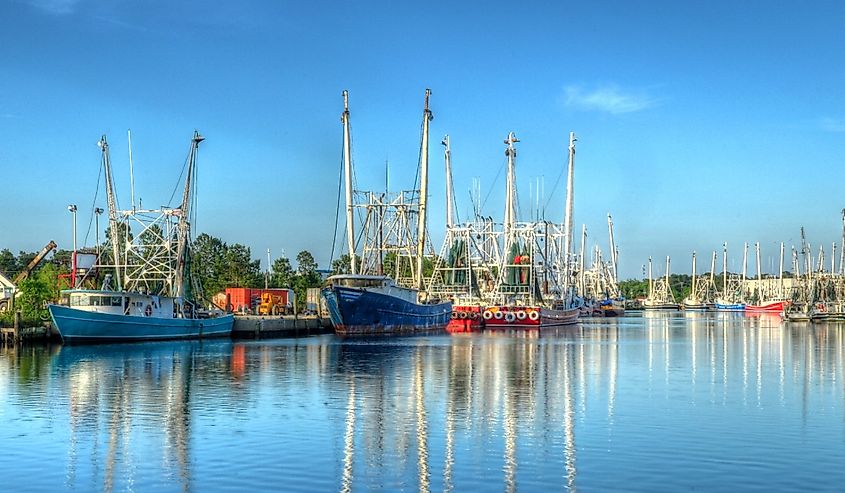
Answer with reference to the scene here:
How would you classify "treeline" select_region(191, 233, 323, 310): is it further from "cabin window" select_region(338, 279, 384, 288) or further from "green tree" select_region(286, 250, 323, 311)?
"cabin window" select_region(338, 279, 384, 288)

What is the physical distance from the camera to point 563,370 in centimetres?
5538

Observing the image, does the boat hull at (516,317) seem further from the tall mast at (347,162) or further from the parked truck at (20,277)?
the parked truck at (20,277)

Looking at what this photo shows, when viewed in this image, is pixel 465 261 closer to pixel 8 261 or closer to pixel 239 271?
pixel 239 271

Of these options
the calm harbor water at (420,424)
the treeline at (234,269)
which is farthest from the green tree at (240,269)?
the calm harbor water at (420,424)

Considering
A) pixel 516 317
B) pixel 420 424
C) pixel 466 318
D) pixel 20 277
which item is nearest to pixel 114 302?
pixel 20 277

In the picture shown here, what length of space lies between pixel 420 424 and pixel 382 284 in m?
65.6

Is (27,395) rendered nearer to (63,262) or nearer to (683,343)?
(683,343)

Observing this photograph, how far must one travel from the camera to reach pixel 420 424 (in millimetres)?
33406

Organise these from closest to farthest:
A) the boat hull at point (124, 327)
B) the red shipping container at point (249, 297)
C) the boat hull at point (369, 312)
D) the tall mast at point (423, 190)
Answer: the boat hull at point (124, 327) → the boat hull at point (369, 312) → the tall mast at point (423, 190) → the red shipping container at point (249, 297)

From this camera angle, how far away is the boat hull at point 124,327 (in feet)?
249

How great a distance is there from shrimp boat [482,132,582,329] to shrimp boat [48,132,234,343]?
117 feet

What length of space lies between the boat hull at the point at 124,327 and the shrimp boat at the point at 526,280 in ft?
121

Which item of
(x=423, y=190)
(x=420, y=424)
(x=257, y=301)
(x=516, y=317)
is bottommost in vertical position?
(x=420, y=424)

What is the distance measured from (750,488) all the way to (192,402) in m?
23.2
